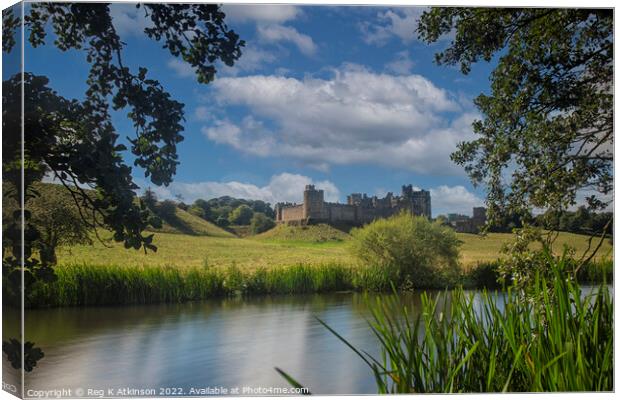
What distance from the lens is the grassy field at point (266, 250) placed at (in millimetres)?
5410

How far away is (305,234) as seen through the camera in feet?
18.7

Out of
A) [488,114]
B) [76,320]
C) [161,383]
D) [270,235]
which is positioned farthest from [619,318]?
[76,320]

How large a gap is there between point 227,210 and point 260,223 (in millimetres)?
329

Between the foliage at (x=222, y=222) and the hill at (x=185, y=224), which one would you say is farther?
the foliage at (x=222, y=222)

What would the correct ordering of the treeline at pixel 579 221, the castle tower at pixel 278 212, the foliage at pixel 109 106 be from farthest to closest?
the castle tower at pixel 278 212 → the treeline at pixel 579 221 → the foliage at pixel 109 106

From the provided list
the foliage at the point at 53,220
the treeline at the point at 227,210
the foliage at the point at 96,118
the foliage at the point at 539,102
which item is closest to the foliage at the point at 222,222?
the treeline at the point at 227,210

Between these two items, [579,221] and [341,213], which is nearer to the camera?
[579,221]

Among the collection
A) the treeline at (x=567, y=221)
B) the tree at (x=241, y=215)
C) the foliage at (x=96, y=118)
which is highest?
the foliage at (x=96, y=118)

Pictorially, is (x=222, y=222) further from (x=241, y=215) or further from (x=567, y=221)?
(x=567, y=221)

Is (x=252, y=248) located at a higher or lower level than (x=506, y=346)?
higher

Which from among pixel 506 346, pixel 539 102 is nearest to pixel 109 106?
pixel 506 346

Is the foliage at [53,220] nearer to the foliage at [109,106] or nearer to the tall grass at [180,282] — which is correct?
the foliage at [109,106]

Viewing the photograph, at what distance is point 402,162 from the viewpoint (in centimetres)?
546

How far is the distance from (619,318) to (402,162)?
2.04 metres
